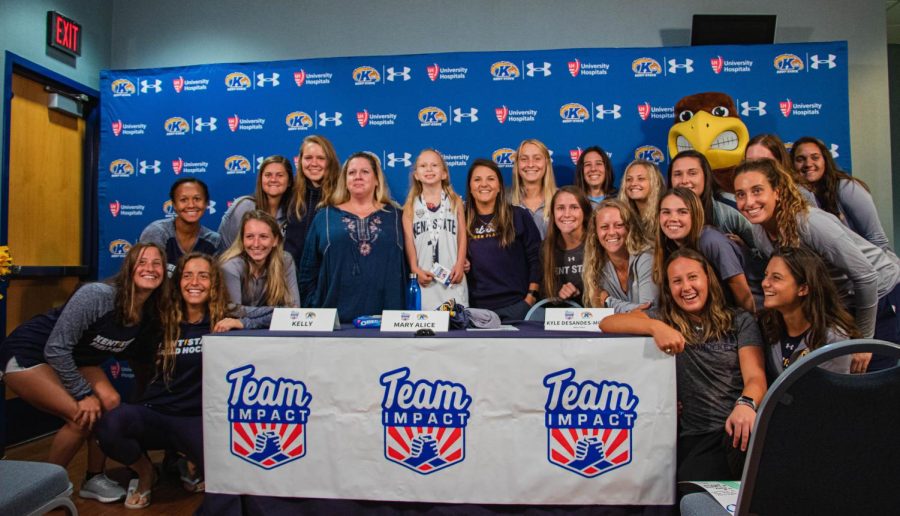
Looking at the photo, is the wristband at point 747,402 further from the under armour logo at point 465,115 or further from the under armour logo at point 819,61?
the under armour logo at point 819,61

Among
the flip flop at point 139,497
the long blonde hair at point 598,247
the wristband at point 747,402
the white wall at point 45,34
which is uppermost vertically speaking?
the white wall at point 45,34

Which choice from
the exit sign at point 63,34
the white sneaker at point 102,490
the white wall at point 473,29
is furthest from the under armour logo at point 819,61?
the exit sign at point 63,34

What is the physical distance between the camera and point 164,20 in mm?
4738

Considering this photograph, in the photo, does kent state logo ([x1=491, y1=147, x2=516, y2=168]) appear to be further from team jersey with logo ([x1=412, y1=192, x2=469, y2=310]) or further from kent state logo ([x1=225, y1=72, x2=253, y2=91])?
kent state logo ([x1=225, y1=72, x2=253, y2=91])

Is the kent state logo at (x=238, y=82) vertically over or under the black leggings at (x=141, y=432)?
over

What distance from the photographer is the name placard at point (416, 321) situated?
2.13m

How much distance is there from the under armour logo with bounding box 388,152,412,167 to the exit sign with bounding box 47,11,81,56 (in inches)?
99.7

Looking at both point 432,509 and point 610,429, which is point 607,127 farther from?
point 432,509

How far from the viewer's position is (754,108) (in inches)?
159

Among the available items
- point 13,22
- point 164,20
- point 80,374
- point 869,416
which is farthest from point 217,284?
point 164,20

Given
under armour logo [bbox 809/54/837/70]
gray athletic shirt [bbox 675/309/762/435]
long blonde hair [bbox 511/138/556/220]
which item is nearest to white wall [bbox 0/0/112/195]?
long blonde hair [bbox 511/138/556/220]

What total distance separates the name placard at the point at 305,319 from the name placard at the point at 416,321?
0.68 feet

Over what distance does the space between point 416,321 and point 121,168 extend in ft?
11.4

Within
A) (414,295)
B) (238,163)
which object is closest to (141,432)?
(414,295)
